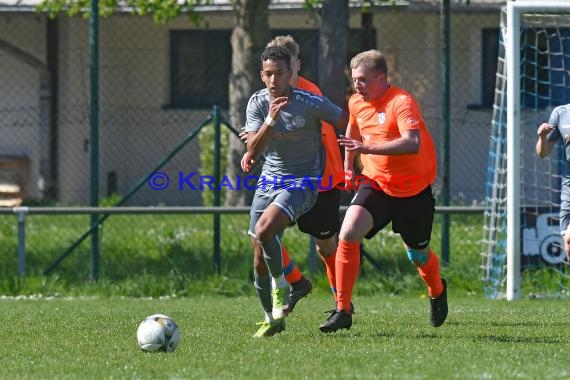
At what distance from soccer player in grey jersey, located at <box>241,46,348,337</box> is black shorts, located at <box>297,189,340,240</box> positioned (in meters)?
0.69

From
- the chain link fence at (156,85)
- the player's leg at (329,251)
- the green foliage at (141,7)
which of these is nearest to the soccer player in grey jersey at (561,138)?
the player's leg at (329,251)

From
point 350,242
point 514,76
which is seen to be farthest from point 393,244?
point 350,242

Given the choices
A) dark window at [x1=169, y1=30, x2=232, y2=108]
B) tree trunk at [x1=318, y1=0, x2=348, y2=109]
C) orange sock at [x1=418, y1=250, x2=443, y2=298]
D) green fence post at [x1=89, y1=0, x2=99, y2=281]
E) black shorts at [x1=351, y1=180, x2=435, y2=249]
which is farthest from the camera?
dark window at [x1=169, y1=30, x2=232, y2=108]

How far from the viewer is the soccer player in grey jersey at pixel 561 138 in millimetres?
9211

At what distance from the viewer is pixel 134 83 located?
21.4 meters

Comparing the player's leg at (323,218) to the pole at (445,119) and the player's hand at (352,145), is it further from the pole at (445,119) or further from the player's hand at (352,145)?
the pole at (445,119)

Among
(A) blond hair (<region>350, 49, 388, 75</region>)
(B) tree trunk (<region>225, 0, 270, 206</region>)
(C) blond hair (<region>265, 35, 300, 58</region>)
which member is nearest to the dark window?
(B) tree trunk (<region>225, 0, 270, 206</region>)

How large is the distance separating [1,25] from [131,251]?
8.53 meters

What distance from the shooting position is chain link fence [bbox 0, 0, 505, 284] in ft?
64.3

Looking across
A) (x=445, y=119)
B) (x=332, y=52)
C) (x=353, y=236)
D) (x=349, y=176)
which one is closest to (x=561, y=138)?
(x=349, y=176)

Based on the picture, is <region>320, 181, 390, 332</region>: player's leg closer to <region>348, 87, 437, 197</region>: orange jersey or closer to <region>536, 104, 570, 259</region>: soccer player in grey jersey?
<region>348, 87, 437, 197</region>: orange jersey

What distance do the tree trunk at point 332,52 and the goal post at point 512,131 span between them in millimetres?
1911

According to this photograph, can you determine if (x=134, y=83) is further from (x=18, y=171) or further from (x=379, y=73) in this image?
(x=379, y=73)

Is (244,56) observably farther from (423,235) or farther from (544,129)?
(423,235)
